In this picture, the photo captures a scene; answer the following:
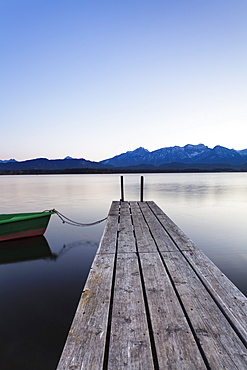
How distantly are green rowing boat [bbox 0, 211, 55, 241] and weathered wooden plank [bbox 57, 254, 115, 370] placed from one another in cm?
711

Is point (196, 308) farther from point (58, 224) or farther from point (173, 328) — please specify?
point (58, 224)

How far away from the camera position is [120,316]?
8.85ft

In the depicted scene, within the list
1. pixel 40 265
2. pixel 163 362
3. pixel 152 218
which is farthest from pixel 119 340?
pixel 152 218

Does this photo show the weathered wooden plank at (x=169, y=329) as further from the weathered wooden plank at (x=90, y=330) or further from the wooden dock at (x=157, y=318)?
the weathered wooden plank at (x=90, y=330)

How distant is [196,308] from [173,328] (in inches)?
20.4

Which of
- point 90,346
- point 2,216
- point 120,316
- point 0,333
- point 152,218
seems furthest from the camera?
point 2,216

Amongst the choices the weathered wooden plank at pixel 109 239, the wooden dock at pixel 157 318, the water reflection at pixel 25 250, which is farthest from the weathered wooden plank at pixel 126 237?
the water reflection at pixel 25 250

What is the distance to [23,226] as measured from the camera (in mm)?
10078

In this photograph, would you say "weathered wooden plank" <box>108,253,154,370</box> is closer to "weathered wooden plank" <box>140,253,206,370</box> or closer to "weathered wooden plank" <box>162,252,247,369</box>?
"weathered wooden plank" <box>140,253,206,370</box>

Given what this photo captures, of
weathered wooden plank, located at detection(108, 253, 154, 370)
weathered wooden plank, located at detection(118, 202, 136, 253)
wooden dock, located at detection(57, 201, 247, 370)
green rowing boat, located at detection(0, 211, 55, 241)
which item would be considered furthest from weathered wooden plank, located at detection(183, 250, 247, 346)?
green rowing boat, located at detection(0, 211, 55, 241)

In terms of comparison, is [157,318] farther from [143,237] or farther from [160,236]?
[160,236]

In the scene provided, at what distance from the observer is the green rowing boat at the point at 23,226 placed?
9625 mm

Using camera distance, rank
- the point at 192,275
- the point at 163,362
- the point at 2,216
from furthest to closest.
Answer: the point at 2,216 < the point at 192,275 < the point at 163,362

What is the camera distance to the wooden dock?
208cm
